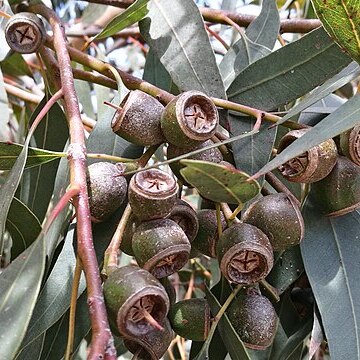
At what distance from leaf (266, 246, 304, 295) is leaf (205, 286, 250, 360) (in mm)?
105

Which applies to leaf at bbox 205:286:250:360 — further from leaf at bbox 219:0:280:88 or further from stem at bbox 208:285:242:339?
leaf at bbox 219:0:280:88

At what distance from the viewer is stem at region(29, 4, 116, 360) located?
0.52 meters

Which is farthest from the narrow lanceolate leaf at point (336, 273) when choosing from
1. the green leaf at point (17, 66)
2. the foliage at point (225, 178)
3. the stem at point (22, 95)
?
the green leaf at point (17, 66)

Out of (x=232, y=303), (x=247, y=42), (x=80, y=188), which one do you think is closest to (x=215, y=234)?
(x=232, y=303)

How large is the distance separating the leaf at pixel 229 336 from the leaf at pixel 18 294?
0.25 meters

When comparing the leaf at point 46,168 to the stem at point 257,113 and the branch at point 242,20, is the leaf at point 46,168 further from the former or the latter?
the stem at point 257,113

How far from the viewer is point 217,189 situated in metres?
0.64

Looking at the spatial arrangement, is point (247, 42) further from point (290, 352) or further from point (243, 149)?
point (290, 352)

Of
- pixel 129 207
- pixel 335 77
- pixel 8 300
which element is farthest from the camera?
pixel 335 77

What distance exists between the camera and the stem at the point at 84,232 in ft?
1.70

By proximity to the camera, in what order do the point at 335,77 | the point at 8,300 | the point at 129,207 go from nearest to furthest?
the point at 8,300 → the point at 129,207 → the point at 335,77

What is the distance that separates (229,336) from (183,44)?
1.36 ft

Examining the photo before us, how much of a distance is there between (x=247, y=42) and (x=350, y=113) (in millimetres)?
415

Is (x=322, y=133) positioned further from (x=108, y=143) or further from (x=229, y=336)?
(x=108, y=143)
